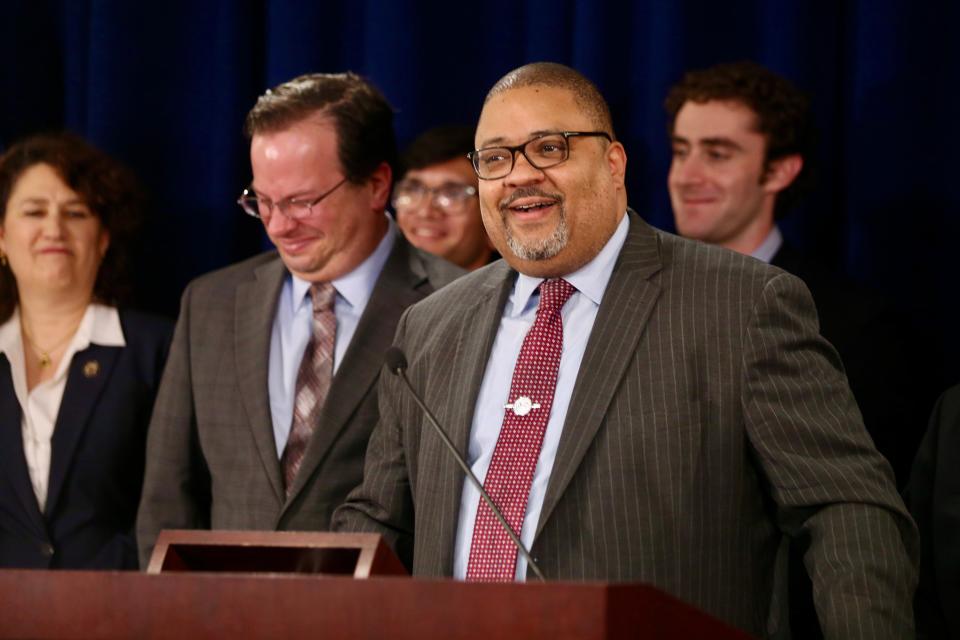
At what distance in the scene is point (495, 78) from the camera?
12.3 ft

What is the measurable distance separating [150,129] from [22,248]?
2.08ft

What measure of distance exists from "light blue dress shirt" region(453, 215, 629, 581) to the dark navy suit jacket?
134cm

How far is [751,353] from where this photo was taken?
2049mm

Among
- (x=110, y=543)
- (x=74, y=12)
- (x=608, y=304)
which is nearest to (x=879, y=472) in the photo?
(x=608, y=304)

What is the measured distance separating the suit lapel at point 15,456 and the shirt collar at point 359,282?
0.76 m

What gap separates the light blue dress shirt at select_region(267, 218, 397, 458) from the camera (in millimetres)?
2912

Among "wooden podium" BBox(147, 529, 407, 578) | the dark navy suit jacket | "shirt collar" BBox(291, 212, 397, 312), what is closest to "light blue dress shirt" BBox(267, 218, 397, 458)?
"shirt collar" BBox(291, 212, 397, 312)

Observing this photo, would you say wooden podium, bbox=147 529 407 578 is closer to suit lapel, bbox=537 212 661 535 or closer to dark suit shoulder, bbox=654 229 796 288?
suit lapel, bbox=537 212 661 535

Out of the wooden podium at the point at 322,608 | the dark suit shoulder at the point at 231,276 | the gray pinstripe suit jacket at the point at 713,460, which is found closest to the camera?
the wooden podium at the point at 322,608

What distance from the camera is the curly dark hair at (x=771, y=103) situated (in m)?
3.28

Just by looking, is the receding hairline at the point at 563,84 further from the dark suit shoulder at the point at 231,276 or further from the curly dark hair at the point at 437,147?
the curly dark hair at the point at 437,147

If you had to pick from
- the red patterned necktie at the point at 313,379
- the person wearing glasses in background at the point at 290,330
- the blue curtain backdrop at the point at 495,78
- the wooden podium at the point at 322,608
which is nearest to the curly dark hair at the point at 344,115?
the person wearing glasses in background at the point at 290,330

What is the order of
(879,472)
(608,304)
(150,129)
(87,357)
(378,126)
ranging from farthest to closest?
(150,129), (87,357), (378,126), (608,304), (879,472)

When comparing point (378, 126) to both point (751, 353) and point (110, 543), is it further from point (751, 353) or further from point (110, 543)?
point (751, 353)
